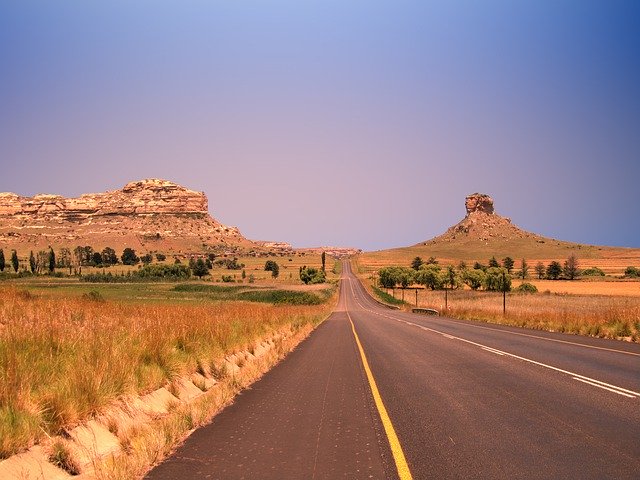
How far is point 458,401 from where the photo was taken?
993 cm

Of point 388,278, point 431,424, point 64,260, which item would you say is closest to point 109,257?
point 64,260

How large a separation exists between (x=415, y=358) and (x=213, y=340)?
20.5 feet

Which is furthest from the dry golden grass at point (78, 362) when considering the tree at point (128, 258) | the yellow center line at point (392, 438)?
the tree at point (128, 258)

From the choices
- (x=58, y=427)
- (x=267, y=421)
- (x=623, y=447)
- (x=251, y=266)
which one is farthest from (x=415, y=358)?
(x=251, y=266)

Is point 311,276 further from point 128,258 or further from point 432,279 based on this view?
point 128,258

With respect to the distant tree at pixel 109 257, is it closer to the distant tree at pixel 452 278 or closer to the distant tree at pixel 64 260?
the distant tree at pixel 64 260

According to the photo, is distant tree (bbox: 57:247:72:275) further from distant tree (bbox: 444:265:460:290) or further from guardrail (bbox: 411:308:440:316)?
guardrail (bbox: 411:308:440:316)

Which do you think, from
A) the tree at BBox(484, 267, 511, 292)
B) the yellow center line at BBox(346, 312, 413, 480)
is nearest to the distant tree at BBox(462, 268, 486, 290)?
the tree at BBox(484, 267, 511, 292)

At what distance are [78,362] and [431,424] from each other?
5.57m

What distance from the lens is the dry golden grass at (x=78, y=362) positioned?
6.58 m

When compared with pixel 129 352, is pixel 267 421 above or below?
below

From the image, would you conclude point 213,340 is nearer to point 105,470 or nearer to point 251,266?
point 105,470

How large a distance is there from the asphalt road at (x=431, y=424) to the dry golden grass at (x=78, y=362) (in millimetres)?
1474

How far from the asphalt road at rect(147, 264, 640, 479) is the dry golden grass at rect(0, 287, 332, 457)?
4.84ft
